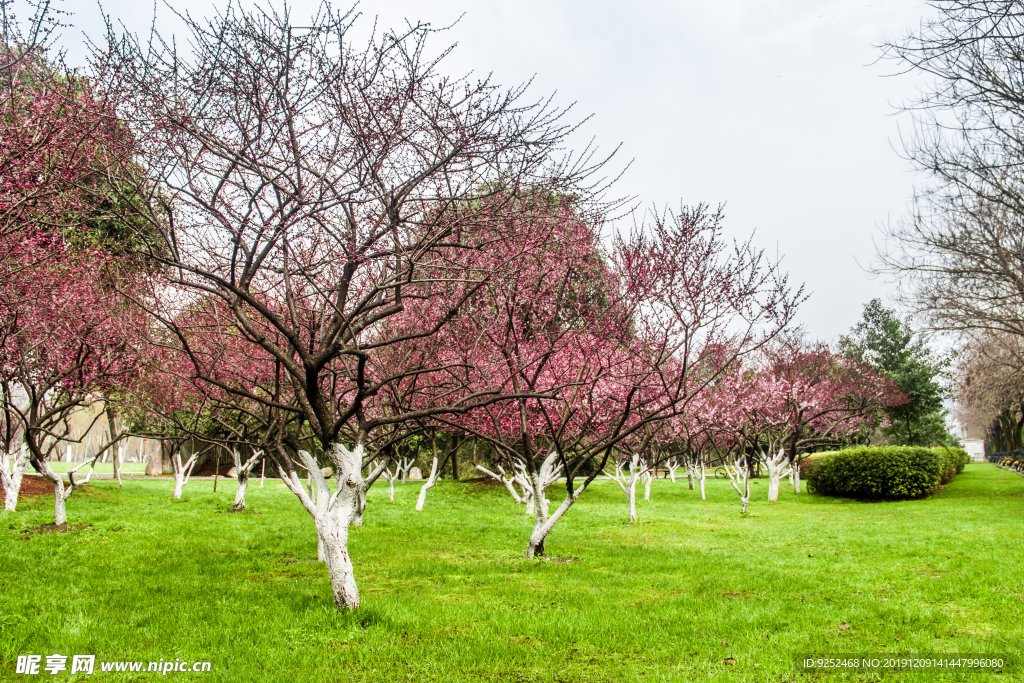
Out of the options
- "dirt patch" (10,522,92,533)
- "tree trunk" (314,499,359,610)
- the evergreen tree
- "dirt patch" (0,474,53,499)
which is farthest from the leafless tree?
the evergreen tree

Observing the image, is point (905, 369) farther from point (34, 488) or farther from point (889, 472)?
point (34, 488)

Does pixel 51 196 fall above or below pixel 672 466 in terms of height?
above

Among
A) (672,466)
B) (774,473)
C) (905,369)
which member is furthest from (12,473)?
(905,369)

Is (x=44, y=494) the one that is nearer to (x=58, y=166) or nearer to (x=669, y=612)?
(x=58, y=166)

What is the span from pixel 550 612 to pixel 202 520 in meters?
9.51

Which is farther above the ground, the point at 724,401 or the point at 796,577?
the point at 724,401

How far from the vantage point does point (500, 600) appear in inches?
258

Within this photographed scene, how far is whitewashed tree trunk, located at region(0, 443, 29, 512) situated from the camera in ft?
40.3

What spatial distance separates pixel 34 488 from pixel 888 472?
2574 cm

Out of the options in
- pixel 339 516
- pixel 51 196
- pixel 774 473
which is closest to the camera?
pixel 51 196

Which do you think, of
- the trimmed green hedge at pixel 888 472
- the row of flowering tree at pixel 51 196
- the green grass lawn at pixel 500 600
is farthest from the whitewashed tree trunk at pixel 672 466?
the row of flowering tree at pixel 51 196

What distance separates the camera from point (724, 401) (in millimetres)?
22234

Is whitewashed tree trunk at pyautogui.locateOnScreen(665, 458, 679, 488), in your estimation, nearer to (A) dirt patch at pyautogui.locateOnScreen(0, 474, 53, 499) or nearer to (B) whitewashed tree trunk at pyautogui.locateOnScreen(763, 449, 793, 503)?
(B) whitewashed tree trunk at pyautogui.locateOnScreen(763, 449, 793, 503)

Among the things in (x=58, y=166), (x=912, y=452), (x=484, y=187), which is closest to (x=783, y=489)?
(x=912, y=452)
